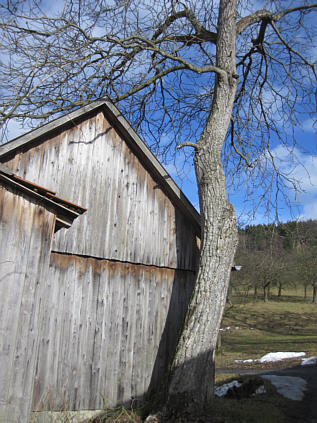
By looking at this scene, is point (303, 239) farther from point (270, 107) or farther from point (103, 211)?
point (103, 211)

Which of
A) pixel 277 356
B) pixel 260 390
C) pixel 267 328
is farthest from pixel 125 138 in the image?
pixel 267 328

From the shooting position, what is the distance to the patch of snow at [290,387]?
9.11 m

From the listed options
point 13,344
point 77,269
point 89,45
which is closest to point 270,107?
point 89,45

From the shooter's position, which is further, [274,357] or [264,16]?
[274,357]

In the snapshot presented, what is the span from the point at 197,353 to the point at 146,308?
1601 mm

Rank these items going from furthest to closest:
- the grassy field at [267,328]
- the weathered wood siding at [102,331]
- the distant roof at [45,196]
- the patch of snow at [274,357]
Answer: the grassy field at [267,328], the patch of snow at [274,357], the weathered wood siding at [102,331], the distant roof at [45,196]

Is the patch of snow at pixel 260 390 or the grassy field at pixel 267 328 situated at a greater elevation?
the patch of snow at pixel 260 390

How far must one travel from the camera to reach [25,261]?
17.8 ft

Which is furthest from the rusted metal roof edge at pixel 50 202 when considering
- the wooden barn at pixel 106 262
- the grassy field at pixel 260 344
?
the grassy field at pixel 260 344

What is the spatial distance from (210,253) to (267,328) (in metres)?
29.3

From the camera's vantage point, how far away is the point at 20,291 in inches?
209

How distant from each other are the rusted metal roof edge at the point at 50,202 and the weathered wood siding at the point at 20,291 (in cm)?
10

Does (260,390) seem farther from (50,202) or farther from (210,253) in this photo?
(50,202)

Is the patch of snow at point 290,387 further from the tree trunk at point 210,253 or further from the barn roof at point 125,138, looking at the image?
the barn roof at point 125,138
